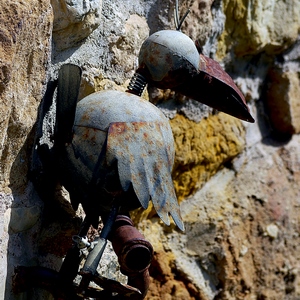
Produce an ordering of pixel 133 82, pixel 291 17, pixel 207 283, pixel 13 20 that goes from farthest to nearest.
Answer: pixel 291 17
pixel 207 283
pixel 133 82
pixel 13 20

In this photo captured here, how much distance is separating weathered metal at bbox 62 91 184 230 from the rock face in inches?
2.6

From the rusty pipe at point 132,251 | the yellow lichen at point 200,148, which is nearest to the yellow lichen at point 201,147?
the yellow lichen at point 200,148

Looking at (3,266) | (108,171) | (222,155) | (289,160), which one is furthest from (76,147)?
(289,160)

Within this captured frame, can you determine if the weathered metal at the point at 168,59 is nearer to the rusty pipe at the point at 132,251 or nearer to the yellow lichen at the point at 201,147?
the rusty pipe at the point at 132,251

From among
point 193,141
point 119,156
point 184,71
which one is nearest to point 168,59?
point 184,71

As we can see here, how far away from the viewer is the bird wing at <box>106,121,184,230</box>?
0.69 metres

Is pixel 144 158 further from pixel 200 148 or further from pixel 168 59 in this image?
pixel 200 148

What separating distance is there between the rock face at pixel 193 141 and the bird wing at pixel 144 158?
11cm

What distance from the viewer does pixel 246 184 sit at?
125 cm

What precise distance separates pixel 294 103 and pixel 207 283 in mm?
417

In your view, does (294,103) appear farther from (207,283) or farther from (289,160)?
(207,283)

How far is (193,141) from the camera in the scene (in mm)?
1128

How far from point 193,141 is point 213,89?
327 millimetres

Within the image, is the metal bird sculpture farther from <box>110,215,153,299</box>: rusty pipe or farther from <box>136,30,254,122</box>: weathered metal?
<box>110,215,153,299</box>: rusty pipe
